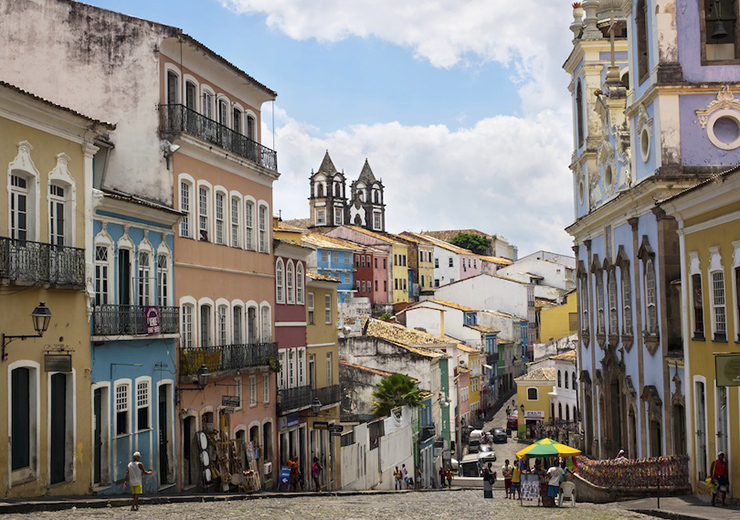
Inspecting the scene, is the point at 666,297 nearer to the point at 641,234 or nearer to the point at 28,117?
the point at 641,234

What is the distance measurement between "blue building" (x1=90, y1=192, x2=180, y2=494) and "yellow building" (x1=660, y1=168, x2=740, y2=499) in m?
12.7

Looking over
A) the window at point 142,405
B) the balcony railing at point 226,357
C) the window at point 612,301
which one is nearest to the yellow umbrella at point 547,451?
the balcony railing at point 226,357

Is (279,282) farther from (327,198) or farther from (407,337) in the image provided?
(327,198)

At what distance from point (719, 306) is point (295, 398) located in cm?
1771

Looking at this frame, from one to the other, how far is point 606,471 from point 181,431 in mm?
10866

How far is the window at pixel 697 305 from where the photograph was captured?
26656 millimetres

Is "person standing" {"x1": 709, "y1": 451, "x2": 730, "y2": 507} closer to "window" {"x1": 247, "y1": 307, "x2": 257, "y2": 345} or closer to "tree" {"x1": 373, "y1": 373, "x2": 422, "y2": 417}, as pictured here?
"window" {"x1": 247, "y1": 307, "x2": 257, "y2": 345}

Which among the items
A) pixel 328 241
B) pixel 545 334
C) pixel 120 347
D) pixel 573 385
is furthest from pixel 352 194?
pixel 120 347

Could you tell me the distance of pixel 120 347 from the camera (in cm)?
2595

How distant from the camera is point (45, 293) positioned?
72.9ft

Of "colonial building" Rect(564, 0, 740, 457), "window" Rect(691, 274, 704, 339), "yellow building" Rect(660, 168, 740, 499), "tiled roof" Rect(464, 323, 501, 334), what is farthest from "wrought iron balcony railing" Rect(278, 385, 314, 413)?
"tiled roof" Rect(464, 323, 501, 334)

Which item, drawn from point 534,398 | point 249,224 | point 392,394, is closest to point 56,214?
point 249,224

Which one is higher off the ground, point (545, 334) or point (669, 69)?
point (669, 69)

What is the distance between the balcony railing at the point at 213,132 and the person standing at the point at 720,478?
1586 cm
